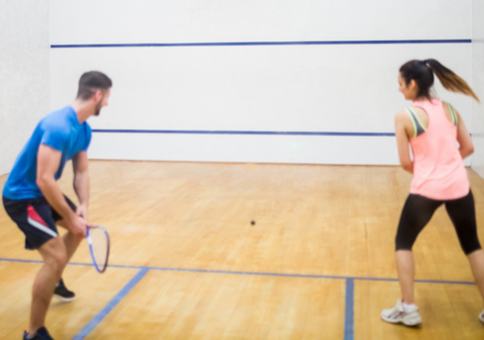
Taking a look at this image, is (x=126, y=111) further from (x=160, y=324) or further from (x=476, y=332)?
(x=476, y=332)

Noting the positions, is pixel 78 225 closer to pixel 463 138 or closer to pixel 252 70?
pixel 463 138

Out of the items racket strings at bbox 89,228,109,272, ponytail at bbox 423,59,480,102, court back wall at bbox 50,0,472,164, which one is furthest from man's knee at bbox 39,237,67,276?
court back wall at bbox 50,0,472,164

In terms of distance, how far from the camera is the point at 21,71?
6242 mm

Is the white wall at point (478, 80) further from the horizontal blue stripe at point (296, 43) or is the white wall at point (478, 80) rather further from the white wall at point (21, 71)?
the white wall at point (21, 71)

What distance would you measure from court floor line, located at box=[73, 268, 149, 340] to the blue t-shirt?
63 centimetres

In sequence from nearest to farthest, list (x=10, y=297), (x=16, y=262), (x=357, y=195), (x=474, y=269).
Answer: (x=474, y=269) → (x=10, y=297) → (x=16, y=262) → (x=357, y=195)

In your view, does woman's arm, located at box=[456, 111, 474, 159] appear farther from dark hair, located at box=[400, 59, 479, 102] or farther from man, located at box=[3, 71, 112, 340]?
man, located at box=[3, 71, 112, 340]

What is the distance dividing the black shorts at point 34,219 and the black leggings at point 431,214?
1423 millimetres

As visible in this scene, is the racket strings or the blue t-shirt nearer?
the blue t-shirt

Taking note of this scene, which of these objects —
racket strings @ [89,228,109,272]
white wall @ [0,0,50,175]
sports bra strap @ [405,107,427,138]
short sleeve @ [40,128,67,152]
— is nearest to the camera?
short sleeve @ [40,128,67,152]

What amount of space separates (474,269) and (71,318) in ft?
5.83

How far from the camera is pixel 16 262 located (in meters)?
3.20

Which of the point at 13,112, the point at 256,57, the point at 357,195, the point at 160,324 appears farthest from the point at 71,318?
the point at 256,57

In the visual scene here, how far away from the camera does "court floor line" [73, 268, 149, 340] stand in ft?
7.57
